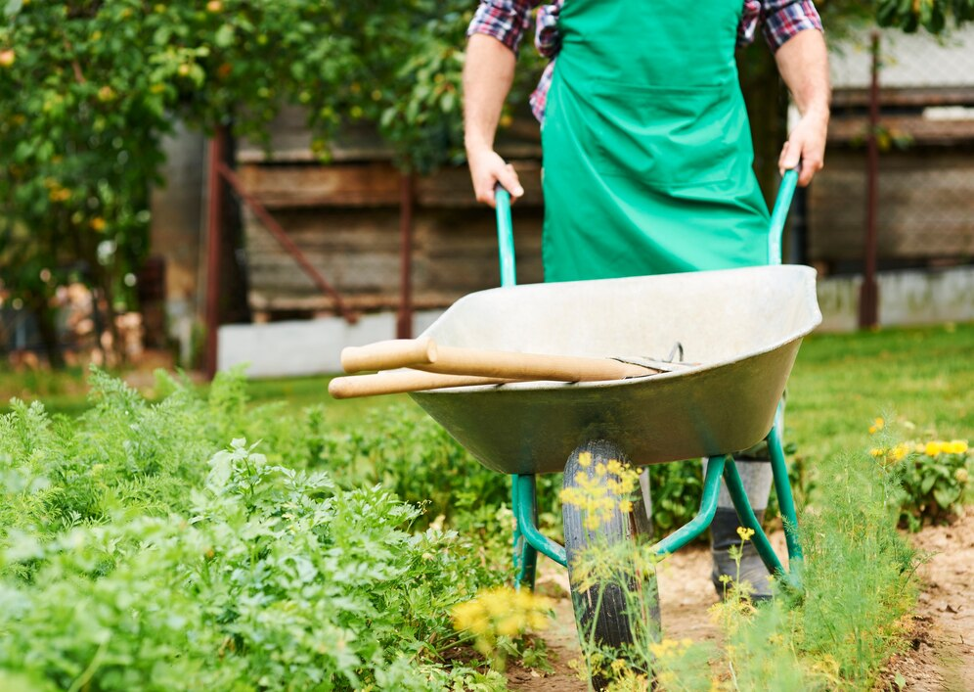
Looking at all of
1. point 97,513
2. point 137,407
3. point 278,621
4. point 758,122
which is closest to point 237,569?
point 278,621

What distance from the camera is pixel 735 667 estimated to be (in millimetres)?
1768

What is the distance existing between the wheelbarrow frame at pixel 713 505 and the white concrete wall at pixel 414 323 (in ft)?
18.8

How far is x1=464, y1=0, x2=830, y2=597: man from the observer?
2404 millimetres

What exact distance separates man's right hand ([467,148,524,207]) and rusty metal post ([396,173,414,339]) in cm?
553

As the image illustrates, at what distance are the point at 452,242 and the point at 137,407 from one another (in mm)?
5805

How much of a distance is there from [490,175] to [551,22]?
0.44 metres

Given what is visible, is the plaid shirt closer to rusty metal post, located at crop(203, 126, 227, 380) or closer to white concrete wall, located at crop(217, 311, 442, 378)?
white concrete wall, located at crop(217, 311, 442, 378)

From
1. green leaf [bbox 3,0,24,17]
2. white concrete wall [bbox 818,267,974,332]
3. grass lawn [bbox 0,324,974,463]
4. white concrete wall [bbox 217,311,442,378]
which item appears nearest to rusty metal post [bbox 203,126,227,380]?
white concrete wall [bbox 217,311,442,378]

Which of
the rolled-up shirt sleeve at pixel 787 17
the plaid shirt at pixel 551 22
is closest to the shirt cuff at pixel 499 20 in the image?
the plaid shirt at pixel 551 22

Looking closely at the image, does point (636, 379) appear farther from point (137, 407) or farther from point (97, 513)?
point (137, 407)

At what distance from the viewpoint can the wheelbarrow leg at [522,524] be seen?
6.71 feet

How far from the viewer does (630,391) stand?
173 centimetres

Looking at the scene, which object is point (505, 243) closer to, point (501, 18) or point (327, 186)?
point (501, 18)

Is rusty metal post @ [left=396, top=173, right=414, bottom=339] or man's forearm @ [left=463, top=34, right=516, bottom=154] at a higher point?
man's forearm @ [left=463, top=34, right=516, bottom=154]
